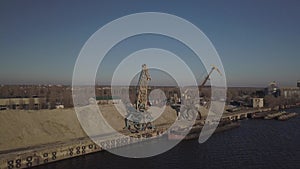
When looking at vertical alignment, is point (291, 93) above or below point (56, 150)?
above

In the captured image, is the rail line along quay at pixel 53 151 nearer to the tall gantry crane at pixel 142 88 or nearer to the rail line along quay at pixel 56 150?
the rail line along quay at pixel 56 150

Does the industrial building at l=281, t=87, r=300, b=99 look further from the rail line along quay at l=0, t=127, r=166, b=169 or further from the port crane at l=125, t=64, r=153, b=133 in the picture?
the rail line along quay at l=0, t=127, r=166, b=169

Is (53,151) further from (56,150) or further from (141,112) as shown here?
(141,112)

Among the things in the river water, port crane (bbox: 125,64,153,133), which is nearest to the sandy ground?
port crane (bbox: 125,64,153,133)

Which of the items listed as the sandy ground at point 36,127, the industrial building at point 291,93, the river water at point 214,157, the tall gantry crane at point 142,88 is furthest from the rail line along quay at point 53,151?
the industrial building at point 291,93

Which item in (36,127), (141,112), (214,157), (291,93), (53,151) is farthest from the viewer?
(291,93)

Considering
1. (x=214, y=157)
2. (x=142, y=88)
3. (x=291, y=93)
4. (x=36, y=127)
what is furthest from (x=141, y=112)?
(x=291, y=93)

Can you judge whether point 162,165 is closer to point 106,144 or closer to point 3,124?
point 106,144

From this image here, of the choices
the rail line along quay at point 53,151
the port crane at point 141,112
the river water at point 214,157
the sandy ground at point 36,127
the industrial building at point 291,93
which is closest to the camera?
the rail line along quay at point 53,151
